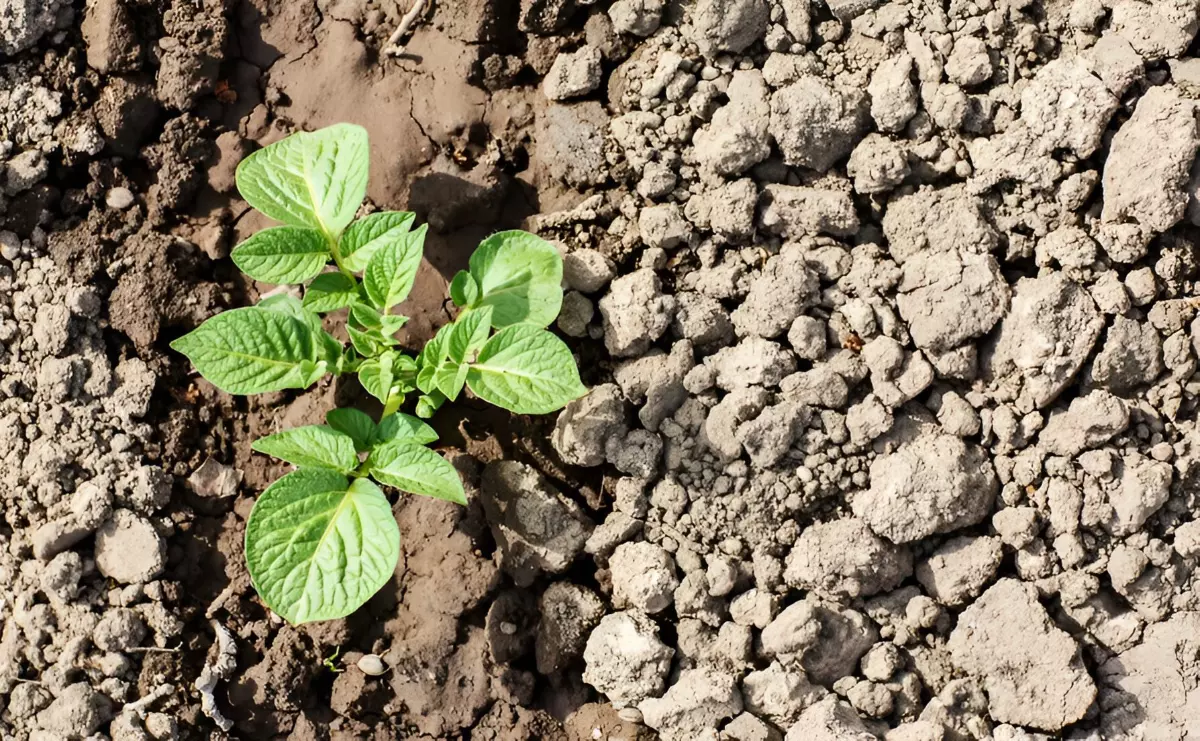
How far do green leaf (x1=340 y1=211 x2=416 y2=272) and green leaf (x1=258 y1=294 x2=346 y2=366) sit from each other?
0.16 m

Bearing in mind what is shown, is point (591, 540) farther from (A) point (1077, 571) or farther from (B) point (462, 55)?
(B) point (462, 55)

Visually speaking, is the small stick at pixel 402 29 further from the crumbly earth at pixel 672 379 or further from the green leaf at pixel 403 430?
the green leaf at pixel 403 430

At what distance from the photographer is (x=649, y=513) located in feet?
7.53

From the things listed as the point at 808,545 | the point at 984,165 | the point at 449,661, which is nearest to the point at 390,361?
the point at 449,661

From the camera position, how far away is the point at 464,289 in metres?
2.30

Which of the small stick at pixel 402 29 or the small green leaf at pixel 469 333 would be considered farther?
the small stick at pixel 402 29

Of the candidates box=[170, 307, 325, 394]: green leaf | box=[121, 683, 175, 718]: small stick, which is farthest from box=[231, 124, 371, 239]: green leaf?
box=[121, 683, 175, 718]: small stick

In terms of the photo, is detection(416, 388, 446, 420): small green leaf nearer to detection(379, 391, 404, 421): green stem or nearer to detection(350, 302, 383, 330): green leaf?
detection(379, 391, 404, 421): green stem

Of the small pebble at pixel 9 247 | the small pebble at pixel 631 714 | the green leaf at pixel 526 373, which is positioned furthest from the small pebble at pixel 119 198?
the small pebble at pixel 631 714

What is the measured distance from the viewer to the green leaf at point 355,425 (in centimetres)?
224

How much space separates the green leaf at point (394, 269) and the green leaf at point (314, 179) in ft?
0.48

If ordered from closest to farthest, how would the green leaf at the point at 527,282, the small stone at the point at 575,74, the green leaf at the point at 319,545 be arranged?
the green leaf at the point at 319,545 → the green leaf at the point at 527,282 → the small stone at the point at 575,74

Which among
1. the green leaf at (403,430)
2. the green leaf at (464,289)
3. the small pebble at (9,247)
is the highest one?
the small pebble at (9,247)

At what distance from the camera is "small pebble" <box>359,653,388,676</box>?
7.53 feet
